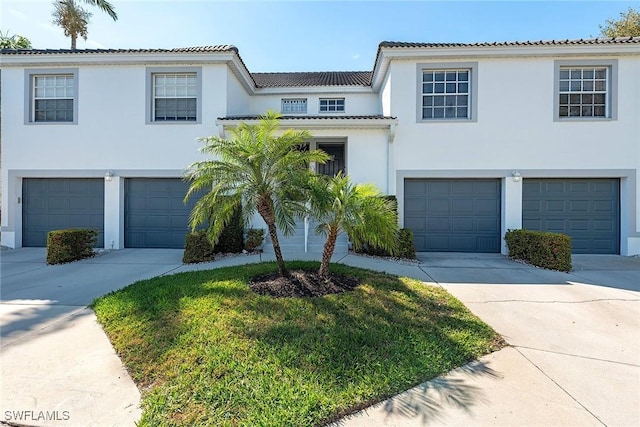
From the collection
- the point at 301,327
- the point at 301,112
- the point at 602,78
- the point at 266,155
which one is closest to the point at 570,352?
the point at 301,327

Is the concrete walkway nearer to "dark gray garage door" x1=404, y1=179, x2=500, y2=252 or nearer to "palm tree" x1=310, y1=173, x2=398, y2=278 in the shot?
"palm tree" x1=310, y1=173, x2=398, y2=278

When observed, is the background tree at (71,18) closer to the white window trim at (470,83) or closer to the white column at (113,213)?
the white column at (113,213)

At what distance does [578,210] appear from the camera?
9641 mm

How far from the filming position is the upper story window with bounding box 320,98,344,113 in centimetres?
1361

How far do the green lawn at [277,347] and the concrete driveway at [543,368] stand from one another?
0.77ft

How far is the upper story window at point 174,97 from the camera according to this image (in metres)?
10.1

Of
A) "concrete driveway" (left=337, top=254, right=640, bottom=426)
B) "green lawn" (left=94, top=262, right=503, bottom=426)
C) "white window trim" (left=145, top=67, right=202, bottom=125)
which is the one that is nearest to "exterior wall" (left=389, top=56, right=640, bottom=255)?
"concrete driveway" (left=337, top=254, right=640, bottom=426)

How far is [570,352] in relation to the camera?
366 centimetres

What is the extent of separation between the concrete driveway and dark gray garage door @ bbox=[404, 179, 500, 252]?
343 centimetres

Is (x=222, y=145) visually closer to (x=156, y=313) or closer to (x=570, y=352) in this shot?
(x=156, y=313)

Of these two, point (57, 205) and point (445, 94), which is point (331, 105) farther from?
point (57, 205)

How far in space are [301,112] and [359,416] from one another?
1296 centimetres

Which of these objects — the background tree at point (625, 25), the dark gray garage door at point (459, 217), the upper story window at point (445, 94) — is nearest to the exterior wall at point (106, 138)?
the upper story window at point (445, 94)

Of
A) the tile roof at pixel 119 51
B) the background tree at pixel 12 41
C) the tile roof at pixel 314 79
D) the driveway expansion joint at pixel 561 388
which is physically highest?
the background tree at pixel 12 41
